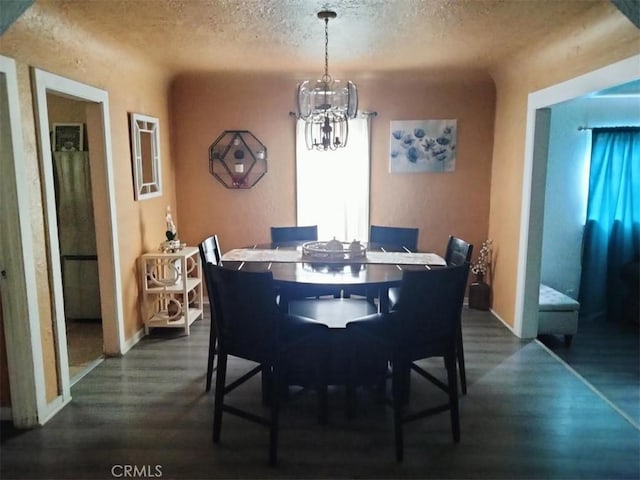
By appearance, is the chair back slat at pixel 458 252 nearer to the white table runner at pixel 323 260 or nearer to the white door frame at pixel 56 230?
the white table runner at pixel 323 260

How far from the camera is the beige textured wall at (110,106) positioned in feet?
8.04

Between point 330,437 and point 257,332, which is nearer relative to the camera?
point 257,332

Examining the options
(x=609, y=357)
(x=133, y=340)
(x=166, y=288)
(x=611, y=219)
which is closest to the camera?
(x=133, y=340)

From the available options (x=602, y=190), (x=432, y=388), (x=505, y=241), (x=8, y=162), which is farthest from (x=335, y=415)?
(x=602, y=190)

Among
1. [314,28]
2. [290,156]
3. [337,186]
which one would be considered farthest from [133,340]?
[314,28]

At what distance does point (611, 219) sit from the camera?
471cm

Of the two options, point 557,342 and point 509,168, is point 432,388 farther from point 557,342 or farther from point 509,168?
point 509,168

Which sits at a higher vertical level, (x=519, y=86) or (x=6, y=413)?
(x=519, y=86)

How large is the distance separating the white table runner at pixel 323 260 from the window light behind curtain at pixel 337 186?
1.38 meters

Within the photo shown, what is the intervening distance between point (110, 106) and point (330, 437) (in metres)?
2.71

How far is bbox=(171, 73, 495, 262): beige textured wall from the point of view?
14.8ft

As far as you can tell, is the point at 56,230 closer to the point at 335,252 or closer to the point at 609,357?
the point at 335,252

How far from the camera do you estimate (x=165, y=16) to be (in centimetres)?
274

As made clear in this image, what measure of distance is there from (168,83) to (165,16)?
177 centimetres
